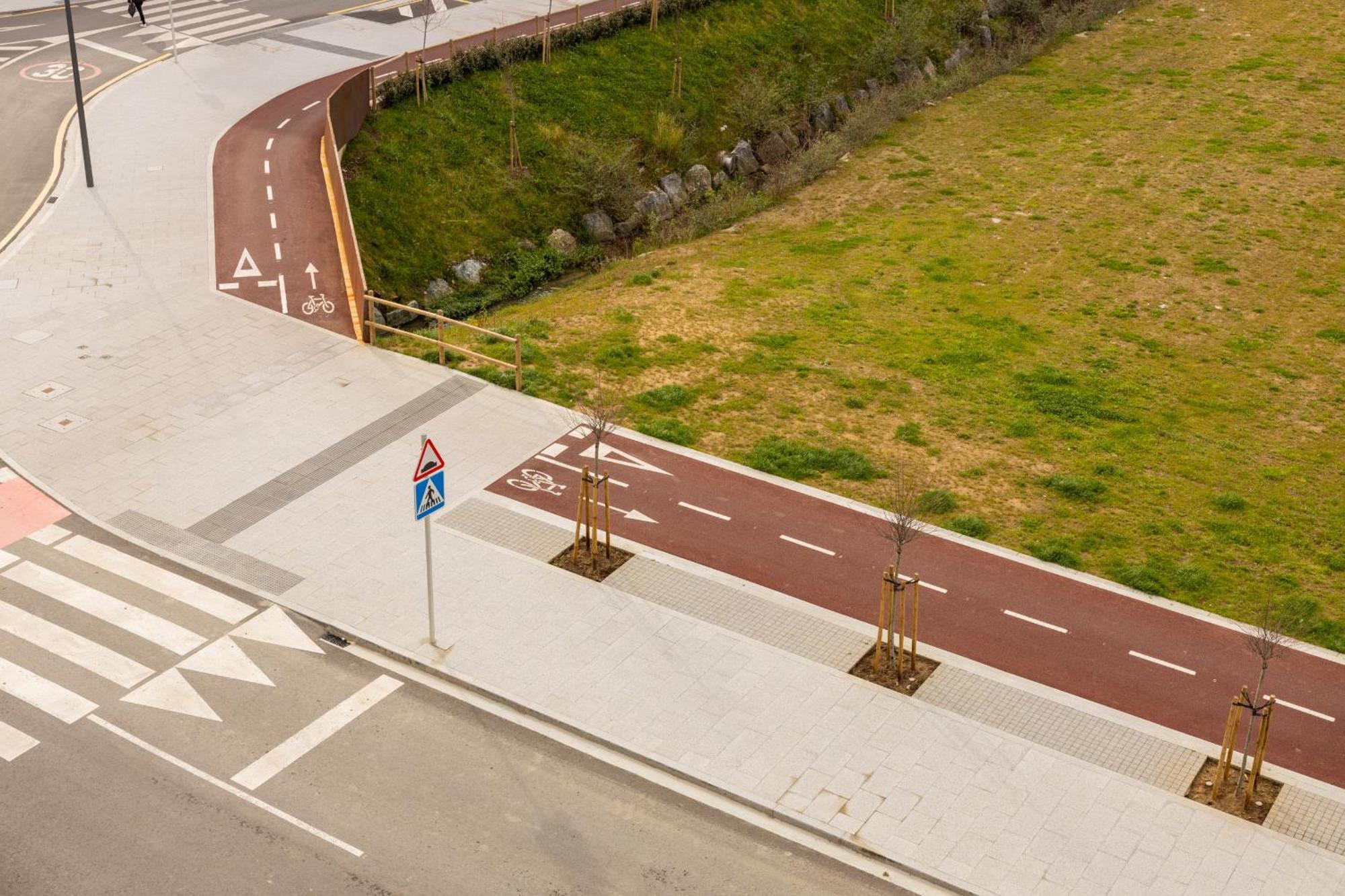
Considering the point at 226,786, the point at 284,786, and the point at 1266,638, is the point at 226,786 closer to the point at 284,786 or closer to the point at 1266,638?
the point at 284,786

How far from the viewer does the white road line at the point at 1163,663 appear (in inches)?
714

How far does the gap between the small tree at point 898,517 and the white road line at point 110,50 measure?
101 feet

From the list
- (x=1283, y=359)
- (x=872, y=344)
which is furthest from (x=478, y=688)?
(x=1283, y=359)

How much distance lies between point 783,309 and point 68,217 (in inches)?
651

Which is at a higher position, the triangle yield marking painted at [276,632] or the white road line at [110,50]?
the white road line at [110,50]

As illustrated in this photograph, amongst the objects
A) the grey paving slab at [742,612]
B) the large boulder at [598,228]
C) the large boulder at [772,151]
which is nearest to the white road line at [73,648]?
the grey paving slab at [742,612]

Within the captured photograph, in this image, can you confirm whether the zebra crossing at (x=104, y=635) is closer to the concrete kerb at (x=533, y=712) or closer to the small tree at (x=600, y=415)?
the concrete kerb at (x=533, y=712)

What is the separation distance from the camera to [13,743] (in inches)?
629

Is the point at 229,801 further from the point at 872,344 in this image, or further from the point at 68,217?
the point at 68,217

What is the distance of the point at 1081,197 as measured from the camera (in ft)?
114

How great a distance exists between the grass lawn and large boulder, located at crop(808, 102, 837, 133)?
409 centimetres

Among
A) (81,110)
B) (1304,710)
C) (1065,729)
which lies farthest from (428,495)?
(81,110)

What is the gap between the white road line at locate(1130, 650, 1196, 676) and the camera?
18125 millimetres

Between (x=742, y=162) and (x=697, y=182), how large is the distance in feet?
6.98
